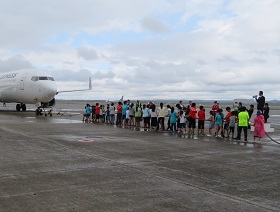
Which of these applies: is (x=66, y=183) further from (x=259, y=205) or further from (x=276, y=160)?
(x=276, y=160)

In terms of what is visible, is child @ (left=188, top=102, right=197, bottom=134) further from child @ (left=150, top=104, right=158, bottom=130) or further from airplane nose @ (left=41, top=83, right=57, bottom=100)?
airplane nose @ (left=41, top=83, right=57, bottom=100)

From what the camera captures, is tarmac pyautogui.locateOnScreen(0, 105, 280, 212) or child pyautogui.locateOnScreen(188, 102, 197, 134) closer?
tarmac pyautogui.locateOnScreen(0, 105, 280, 212)

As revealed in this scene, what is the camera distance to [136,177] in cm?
804

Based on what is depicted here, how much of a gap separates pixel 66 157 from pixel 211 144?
6.27 metres

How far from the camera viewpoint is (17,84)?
111 ft

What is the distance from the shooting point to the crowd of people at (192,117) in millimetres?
16031

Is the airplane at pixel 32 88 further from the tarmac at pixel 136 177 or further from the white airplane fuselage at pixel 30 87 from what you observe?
the tarmac at pixel 136 177

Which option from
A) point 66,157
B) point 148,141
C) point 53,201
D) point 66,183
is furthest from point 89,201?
point 148,141

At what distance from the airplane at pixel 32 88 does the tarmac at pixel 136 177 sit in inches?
746

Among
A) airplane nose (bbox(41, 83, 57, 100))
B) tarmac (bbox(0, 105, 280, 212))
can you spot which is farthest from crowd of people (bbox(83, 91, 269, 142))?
airplane nose (bbox(41, 83, 57, 100))

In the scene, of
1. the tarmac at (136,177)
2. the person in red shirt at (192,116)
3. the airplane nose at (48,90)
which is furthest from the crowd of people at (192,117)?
the airplane nose at (48,90)

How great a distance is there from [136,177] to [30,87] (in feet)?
87.4

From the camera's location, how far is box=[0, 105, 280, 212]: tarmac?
6.07m

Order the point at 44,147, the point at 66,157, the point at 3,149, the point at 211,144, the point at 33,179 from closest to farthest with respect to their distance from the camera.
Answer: the point at 33,179 < the point at 66,157 < the point at 3,149 < the point at 44,147 < the point at 211,144
